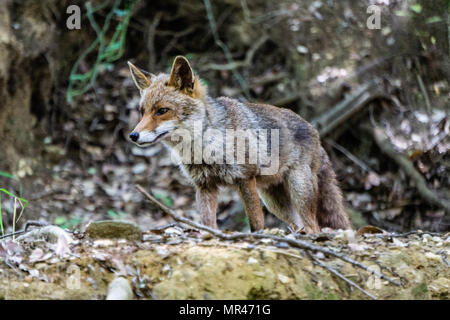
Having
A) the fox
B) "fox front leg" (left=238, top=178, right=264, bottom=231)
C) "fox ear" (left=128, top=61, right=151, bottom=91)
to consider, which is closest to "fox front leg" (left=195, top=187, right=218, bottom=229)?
the fox

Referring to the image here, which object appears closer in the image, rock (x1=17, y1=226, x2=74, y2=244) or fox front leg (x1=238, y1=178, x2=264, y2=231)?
rock (x1=17, y1=226, x2=74, y2=244)

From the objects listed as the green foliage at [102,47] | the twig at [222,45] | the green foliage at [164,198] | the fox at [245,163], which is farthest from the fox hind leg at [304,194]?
the green foliage at [102,47]

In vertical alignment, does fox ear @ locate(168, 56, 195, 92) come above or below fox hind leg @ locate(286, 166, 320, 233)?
above

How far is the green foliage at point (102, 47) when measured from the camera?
11109 mm

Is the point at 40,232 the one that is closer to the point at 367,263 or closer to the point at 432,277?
the point at 367,263

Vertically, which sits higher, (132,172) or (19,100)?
(19,100)

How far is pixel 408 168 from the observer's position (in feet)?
31.7

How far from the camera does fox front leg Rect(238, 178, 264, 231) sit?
5.62 meters

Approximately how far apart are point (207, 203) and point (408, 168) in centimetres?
517

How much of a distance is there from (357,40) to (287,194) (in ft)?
18.1

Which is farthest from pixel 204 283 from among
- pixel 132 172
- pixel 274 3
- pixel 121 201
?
pixel 274 3

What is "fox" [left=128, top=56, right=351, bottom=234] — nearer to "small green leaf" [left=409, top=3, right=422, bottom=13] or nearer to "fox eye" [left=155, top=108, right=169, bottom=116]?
"fox eye" [left=155, top=108, right=169, bottom=116]

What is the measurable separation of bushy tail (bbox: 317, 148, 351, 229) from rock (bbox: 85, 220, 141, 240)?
2.94 metres

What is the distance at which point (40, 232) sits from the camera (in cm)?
462
